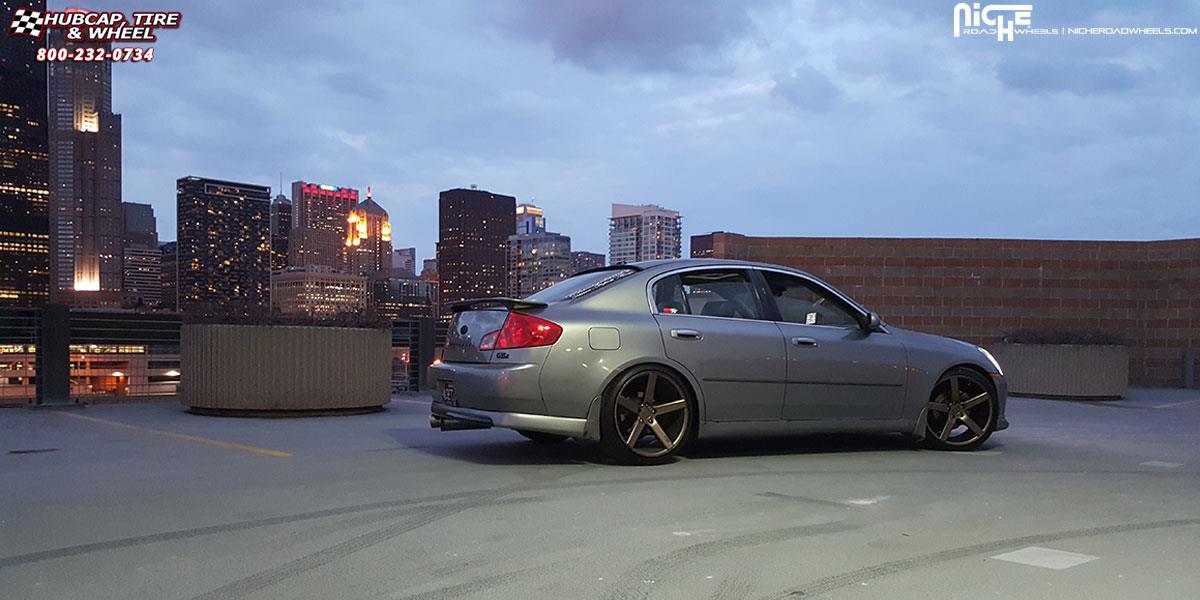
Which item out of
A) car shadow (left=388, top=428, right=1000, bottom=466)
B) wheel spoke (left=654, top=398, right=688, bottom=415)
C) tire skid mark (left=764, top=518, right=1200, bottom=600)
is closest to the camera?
tire skid mark (left=764, top=518, right=1200, bottom=600)

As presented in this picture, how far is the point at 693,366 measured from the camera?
607 centimetres

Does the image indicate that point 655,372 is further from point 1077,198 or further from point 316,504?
point 1077,198

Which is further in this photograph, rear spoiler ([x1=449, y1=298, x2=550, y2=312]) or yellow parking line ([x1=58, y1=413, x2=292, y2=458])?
yellow parking line ([x1=58, y1=413, x2=292, y2=458])

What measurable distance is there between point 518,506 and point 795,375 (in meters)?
2.62

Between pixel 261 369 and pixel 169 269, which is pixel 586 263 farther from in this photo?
pixel 169 269

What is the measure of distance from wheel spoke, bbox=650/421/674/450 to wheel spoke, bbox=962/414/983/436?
263 centimetres

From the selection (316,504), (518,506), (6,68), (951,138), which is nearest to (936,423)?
(518,506)

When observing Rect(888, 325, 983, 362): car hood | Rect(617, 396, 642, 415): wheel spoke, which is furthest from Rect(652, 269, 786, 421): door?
Rect(888, 325, 983, 362): car hood

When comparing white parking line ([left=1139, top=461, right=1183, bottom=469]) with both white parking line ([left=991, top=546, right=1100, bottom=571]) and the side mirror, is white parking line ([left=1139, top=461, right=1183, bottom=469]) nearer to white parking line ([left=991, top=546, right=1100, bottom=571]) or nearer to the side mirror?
the side mirror

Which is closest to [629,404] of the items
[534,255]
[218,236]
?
[534,255]

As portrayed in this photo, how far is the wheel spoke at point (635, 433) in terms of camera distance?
5941mm

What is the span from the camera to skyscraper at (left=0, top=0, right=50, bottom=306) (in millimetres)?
147250

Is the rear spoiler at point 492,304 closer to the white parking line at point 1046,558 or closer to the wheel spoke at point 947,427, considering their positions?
the white parking line at point 1046,558

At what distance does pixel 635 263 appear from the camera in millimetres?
6645
